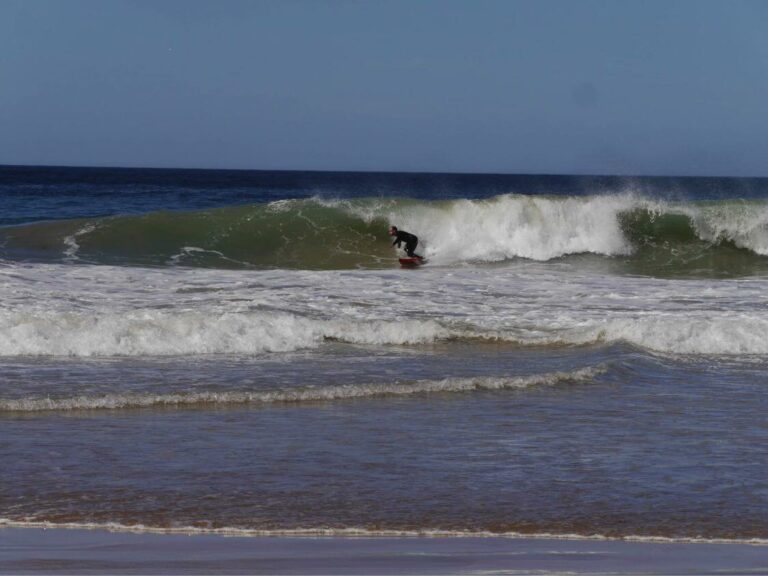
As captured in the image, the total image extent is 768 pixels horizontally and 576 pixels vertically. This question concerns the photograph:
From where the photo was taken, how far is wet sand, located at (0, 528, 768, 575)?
470cm

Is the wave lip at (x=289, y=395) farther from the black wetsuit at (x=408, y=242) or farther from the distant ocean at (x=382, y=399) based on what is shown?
the black wetsuit at (x=408, y=242)

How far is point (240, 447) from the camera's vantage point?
23.1 ft

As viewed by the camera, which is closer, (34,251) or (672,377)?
(672,377)

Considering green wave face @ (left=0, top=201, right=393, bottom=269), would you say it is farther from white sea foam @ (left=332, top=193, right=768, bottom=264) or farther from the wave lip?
the wave lip

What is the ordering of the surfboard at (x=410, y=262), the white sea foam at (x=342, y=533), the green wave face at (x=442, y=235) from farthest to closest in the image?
the green wave face at (x=442, y=235) < the surfboard at (x=410, y=262) < the white sea foam at (x=342, y=533)

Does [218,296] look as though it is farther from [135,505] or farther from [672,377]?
[135,505]

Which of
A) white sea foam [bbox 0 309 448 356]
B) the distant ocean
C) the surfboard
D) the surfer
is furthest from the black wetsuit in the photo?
white sea foam [bbox 0 309 448 356]

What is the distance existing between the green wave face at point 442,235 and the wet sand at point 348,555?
49.6 ft

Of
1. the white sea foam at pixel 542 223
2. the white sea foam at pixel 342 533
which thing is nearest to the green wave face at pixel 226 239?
the white sea foam at pixel 542 223

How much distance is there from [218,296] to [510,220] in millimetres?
11560

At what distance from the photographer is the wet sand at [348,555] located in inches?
185

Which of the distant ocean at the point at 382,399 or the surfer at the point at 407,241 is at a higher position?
the surfer at the point at 407,241

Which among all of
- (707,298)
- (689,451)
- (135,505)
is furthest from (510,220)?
(135,505)

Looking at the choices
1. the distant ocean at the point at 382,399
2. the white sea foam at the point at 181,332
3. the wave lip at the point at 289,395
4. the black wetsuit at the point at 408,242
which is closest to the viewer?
the distant ocean at the point at 382,399
